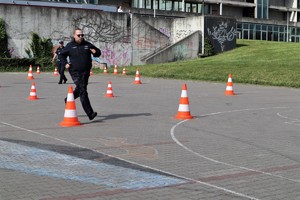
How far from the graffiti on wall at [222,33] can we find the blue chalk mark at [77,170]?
37247 millimetres

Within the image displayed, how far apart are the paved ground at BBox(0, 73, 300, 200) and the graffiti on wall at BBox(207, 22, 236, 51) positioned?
30523 millimetres

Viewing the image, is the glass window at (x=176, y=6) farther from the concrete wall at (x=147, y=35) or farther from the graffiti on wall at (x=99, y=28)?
the graffiti on wall at (x=99, y=28)

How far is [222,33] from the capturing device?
1752 inches

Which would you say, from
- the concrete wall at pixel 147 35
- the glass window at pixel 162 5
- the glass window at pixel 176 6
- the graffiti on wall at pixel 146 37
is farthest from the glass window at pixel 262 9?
the graffiti on wall at pixel 146 37

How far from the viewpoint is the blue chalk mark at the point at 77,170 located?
6.05 metres

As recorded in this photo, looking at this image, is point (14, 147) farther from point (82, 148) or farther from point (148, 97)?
point (148, 97)

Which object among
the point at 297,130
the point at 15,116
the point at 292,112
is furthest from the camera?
the point at 292,112

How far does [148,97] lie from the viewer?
17656 millimetres

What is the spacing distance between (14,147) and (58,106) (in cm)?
637

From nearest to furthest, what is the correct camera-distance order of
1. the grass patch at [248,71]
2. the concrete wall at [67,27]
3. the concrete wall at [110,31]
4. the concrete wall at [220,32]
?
1. the grass patch at [248,71]
2. the concrete wall at [67,27]
3. the concrete wall at [110,31]
4. the concrete wall at [220,32]

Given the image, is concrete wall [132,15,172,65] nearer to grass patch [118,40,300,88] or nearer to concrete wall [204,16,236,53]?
concrete wall [204,16,236,53]

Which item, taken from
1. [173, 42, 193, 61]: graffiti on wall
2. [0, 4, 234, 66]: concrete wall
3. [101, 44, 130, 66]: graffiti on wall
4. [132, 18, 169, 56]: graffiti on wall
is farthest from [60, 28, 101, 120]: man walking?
[132, 18, 169, 56]: graffiti on wall

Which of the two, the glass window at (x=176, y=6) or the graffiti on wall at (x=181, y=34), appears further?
the glass window at (x=176, y=6)

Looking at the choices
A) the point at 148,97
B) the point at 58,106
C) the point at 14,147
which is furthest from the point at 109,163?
the point at 148,97
